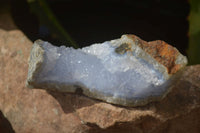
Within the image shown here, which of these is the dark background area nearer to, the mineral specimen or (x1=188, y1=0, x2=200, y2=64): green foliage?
(x1=188, y1=0, x2=200, y2=64): green foliage

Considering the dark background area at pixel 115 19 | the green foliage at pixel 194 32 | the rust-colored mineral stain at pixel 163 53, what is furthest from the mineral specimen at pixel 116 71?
the dark background area at pixel 115 19

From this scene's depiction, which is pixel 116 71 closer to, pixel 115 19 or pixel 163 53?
pixel 163 53

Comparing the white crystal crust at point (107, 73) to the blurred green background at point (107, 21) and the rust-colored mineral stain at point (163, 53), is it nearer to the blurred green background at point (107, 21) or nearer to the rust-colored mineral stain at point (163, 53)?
the rust-colored mineral stain at point (163, 53)

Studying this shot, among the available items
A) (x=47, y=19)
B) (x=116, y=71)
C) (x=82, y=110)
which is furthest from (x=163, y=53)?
(x=47, y=19)

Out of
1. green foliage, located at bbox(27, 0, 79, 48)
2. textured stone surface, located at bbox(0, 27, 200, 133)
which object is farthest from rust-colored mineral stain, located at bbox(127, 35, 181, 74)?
green foliage, located at bbox(27, 0, 79, 48)

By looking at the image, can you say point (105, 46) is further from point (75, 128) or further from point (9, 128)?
point (9, 128)

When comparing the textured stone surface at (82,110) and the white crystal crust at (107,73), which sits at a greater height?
the white crystal crust at (107,73)

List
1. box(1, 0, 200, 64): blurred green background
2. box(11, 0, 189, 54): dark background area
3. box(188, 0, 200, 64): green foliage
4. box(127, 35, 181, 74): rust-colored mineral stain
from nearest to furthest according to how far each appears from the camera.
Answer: box(127, 35, 181, 74): rust-colored mineral stain, box(188, 0, 200, 64): green foliage, box(1, 0, 200, 64): blurred green background, box(11, 0, 189, 54): dark background area
